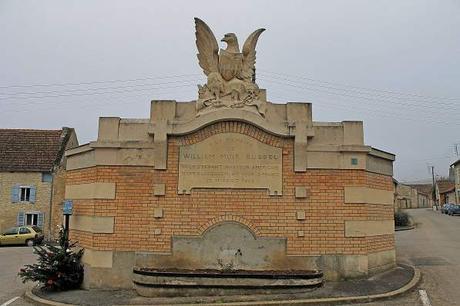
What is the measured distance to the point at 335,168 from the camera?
10273mm

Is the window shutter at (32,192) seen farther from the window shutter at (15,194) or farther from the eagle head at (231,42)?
the eagle head at (231,42)

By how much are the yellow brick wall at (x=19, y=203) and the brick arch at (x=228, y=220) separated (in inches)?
1008

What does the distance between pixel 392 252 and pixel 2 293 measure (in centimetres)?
990

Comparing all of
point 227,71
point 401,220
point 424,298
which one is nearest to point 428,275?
point 424,298

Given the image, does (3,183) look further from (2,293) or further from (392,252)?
(392,252)

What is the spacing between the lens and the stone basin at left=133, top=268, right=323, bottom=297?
9062 mm

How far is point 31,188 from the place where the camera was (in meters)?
32.1

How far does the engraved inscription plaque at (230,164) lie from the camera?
33.7 ft

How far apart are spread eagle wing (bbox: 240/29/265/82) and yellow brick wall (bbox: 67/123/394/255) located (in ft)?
4.81

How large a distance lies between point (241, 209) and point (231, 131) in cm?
185

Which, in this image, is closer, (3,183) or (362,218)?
(362,218)

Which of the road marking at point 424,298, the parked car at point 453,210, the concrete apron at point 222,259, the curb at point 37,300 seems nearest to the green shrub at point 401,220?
the parked car at point 453,210

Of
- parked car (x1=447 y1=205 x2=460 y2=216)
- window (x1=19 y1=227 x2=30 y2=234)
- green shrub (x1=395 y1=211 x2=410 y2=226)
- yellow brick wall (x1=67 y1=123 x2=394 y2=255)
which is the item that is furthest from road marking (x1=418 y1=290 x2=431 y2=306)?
parked car (x1=447 y1=205 x2=460 y2=216)

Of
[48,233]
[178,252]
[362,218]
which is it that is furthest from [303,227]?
[48,233]
